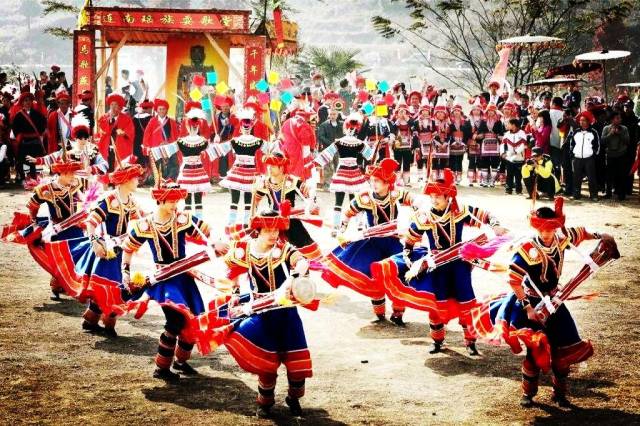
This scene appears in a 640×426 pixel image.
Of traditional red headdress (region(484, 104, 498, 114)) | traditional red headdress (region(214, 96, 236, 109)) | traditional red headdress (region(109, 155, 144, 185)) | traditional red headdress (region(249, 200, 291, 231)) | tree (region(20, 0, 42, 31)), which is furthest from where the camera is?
tree (region(20, 0, 42, 31))

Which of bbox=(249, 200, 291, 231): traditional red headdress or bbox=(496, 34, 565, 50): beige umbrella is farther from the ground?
bbox=(496, 34, 565, 50): beige umbrella

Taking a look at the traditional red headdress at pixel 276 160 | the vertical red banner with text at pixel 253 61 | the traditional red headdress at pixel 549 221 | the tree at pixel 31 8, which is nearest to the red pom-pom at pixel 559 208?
the traditional red headdress at pixel 549 221

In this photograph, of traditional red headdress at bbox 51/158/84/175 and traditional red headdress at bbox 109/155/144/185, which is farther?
traditional red headdress at bbox 51/158/84/175

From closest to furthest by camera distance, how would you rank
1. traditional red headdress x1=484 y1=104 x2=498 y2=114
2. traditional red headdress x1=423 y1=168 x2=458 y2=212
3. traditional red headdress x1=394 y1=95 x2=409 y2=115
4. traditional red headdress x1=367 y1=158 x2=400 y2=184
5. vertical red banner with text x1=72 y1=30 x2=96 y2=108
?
traditional red headdress x1=423 y1=168 x2=458 y2=212
traditional red headdress x1=367 y1=158 x2=400 y2=184
traditional red headdress x1=484 y1=104 x2=498 y2=114
traditional red headdress x1=394 y1=95 x2=409 y2=115
vertical red banner with text x1=72 y1=30 x2=96 y2=108

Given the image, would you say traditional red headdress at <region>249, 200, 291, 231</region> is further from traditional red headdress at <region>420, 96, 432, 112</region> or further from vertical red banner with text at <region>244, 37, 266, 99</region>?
vertical red banner with text at <region>244, 37, 266, 99</region>

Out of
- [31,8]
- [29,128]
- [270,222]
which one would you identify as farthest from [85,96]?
[31,8]

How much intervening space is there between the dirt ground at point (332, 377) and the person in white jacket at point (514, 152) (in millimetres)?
8766

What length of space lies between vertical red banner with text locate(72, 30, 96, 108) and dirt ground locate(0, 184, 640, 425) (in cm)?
1192

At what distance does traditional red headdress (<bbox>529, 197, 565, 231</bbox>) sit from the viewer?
6816mm

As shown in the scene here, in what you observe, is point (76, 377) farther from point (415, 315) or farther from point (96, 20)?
point (96, 20)

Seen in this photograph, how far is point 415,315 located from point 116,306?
125 inches

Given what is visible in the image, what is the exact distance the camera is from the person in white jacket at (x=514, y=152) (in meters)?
19.0

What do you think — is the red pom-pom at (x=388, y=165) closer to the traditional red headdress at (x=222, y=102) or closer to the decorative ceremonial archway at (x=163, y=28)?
the traditional red headdress at (x=222, y=102)

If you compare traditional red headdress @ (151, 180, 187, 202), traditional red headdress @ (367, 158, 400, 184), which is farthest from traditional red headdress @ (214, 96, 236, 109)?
traditional red headdress @ (151, 180, 187, 202)
